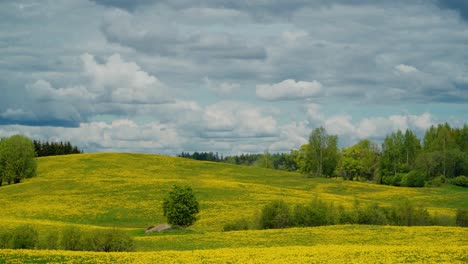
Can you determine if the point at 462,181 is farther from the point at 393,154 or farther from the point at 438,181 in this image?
the point at 393,154

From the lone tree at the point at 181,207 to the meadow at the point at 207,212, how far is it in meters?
3.04

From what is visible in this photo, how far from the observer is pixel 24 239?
40406 mm

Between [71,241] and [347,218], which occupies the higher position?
[71,241]

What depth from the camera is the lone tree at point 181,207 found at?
64.2m

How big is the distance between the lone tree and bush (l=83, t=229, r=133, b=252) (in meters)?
22.5

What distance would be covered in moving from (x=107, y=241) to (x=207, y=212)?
Answer: 37.4m

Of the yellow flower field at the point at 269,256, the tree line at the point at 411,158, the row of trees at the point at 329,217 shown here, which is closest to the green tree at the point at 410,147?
the tree line at the point at 411,158

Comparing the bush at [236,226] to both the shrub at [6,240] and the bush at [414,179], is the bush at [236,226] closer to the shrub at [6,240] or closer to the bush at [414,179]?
the shrub at [6,240]

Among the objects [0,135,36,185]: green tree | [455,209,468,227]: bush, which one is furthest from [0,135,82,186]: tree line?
[455,209,468,227]: bush

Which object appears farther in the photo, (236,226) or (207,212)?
(207,212)

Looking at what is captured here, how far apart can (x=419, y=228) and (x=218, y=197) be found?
3946 cm

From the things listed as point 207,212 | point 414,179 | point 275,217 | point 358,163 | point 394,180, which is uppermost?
point 358,163

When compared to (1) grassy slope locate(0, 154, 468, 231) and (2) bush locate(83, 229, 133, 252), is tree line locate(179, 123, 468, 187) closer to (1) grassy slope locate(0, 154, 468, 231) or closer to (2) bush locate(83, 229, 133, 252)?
(1) grassy slope locate(0, 154, 468, 231)

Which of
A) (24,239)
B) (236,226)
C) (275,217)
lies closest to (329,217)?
(275,217)
